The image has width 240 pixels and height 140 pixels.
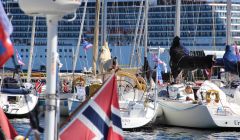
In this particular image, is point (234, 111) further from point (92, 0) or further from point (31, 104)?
point (92, 0)

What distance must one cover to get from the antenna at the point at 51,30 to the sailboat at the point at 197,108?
59.6 feet

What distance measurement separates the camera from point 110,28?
7600 cm

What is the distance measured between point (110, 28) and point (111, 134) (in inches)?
2718

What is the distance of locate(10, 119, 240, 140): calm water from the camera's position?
22.6m

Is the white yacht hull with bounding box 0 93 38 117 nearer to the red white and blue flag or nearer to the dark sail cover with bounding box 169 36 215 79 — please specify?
the dark sail cover with bounding box 169 36 215 79

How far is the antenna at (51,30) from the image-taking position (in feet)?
20.2

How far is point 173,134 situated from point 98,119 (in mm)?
16923

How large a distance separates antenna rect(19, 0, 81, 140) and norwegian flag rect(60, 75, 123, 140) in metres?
0.69

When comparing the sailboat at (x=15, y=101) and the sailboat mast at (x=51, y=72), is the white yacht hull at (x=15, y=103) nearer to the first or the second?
the sailboat at (x=15, y=101)

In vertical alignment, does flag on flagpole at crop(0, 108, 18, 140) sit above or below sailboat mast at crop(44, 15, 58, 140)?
below

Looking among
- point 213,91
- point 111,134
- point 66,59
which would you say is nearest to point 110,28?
point 66,59

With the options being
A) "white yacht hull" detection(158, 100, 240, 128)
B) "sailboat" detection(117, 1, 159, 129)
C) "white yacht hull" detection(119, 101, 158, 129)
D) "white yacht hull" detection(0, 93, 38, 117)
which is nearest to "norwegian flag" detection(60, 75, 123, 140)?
"sailboat" detection(117, 1, 159, 129)

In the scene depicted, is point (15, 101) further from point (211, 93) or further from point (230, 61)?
point (230, 61)

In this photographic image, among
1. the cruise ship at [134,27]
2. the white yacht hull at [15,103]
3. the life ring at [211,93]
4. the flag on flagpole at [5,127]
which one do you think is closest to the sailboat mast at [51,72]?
the flag on flagpole at [5,127]
